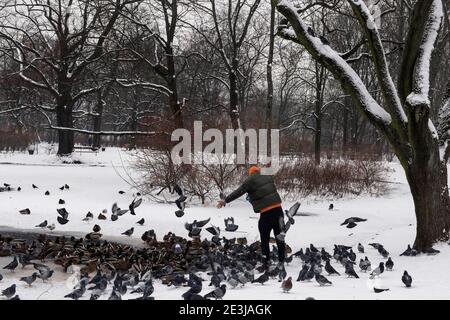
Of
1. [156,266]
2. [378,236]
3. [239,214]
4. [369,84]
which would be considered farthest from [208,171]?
[369,84]

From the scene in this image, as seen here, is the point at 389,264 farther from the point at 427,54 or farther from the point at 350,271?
the point at 427,54

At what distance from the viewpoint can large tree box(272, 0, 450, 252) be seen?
8945mm

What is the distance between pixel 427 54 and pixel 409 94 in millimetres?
884

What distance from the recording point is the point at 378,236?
37.4 feet

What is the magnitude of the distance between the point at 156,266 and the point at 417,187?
4.57m

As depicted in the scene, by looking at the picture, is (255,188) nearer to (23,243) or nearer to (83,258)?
(83,258)

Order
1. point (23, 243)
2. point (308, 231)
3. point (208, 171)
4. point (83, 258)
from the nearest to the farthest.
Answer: point (83, 258)
point (23, 243)
point (308, 231)
point (208, 171)

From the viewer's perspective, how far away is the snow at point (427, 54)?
347 inches

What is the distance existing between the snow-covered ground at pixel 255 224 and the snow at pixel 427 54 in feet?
8.78

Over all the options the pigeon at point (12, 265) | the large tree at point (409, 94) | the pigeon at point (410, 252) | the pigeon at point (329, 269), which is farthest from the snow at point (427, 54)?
the pigeon at point (12, 265)

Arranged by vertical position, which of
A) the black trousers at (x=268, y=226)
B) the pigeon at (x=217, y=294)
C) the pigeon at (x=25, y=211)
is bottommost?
the pigeon at (x=25, y=211)

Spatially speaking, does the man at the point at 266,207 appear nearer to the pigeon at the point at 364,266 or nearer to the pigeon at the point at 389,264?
the pigeon at the point at 364,266

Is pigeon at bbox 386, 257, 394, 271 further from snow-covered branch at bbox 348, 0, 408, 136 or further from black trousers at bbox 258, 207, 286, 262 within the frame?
snow-covered branch at bbox 348, 0, 408, 136

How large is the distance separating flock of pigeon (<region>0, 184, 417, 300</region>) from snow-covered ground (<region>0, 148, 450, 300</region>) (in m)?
0.14
